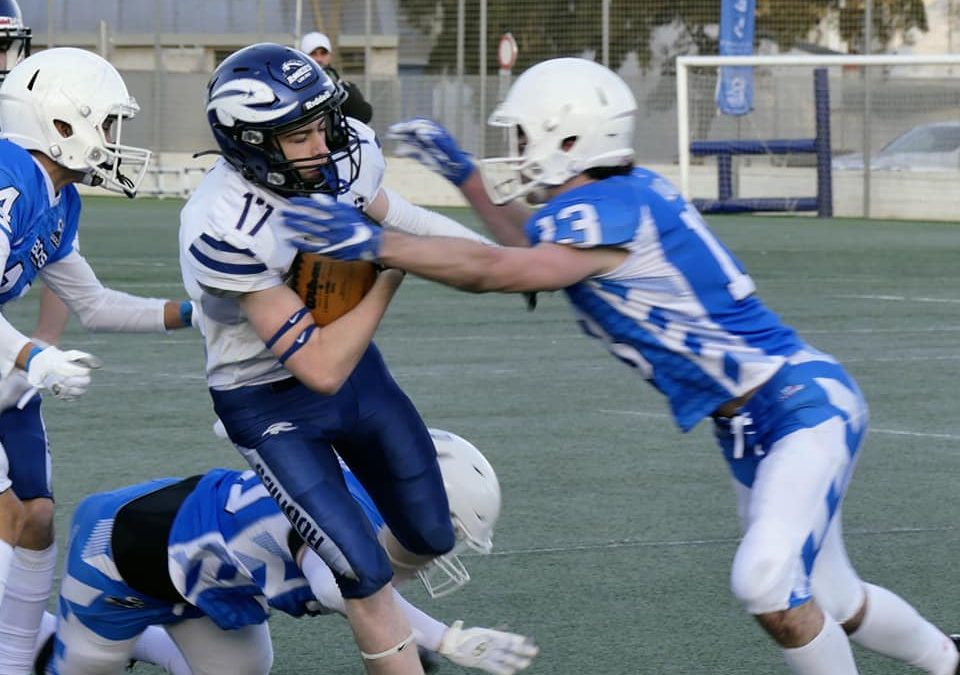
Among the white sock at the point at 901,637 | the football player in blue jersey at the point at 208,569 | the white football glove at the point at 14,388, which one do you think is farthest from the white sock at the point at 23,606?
the white sock at the point at 901,637

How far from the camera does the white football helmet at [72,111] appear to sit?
17.9 feet

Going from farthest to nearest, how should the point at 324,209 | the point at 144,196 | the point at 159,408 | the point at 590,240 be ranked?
1. the point at 144,196
2. the point at 159,408
3. the point at 590,240
4. the point at 324,209

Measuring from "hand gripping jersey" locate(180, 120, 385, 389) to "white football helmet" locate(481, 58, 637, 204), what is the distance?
0.41 metres

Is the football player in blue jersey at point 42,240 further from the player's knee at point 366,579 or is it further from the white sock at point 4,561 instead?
the player's knee at point 366,579

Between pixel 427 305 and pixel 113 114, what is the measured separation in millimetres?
8562

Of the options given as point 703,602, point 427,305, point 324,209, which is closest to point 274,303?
point 324,209

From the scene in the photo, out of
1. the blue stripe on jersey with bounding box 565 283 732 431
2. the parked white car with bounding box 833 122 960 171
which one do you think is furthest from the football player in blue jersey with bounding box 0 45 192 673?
the parked white car with bounding box 833 122 960 171

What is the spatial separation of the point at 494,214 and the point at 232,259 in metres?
1.05

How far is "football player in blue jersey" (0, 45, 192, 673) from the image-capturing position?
5.19 meters

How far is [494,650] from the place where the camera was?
4.42 metres

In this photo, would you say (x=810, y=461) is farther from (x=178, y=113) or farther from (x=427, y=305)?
(x=178, y=113)

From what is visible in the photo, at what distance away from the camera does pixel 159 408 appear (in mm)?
9266

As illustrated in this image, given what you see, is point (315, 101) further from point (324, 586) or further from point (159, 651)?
point (159, 651)

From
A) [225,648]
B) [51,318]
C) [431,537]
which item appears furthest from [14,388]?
[431,537]
